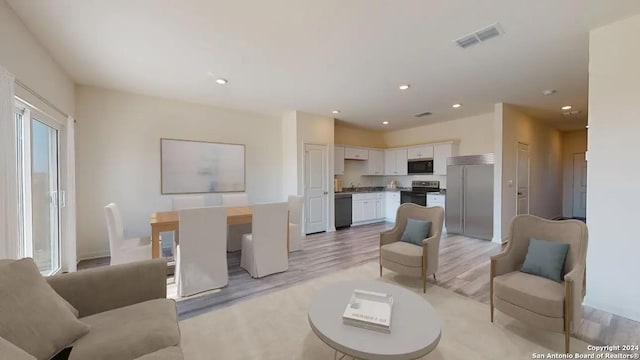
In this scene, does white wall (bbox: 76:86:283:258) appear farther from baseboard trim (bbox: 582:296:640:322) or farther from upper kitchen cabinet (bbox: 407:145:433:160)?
baseboard trim (bbox: 582:296:640:322)

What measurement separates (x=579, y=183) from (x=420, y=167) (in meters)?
4.87

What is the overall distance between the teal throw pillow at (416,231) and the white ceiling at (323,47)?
1.91 m

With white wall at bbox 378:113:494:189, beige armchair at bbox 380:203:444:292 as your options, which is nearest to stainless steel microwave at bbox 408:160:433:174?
white wall at bbox 378:113:494:189

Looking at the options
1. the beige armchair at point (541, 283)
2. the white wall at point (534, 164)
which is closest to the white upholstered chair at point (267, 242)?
the beige armchair at point (541, 283)

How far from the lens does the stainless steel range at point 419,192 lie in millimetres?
6234

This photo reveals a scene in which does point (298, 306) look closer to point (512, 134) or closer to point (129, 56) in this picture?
point (129, 56)

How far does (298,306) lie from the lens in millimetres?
2561

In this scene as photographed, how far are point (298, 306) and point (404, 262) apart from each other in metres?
1.24

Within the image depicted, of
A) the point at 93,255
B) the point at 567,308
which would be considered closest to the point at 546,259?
the point at 567,308

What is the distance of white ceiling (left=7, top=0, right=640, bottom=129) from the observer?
2.09 metres

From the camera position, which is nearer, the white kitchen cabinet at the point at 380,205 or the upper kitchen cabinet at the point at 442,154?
the upper kitchen cabinet at the point at 442,154

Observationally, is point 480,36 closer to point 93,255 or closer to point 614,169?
point 614,169

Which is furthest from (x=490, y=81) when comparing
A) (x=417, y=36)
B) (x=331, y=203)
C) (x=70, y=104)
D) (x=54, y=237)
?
(x=54, y=237)

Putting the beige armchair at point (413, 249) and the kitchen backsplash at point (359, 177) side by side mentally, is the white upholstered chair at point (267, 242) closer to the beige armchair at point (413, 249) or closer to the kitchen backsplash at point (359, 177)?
the beige armchair at point (413, 249)
